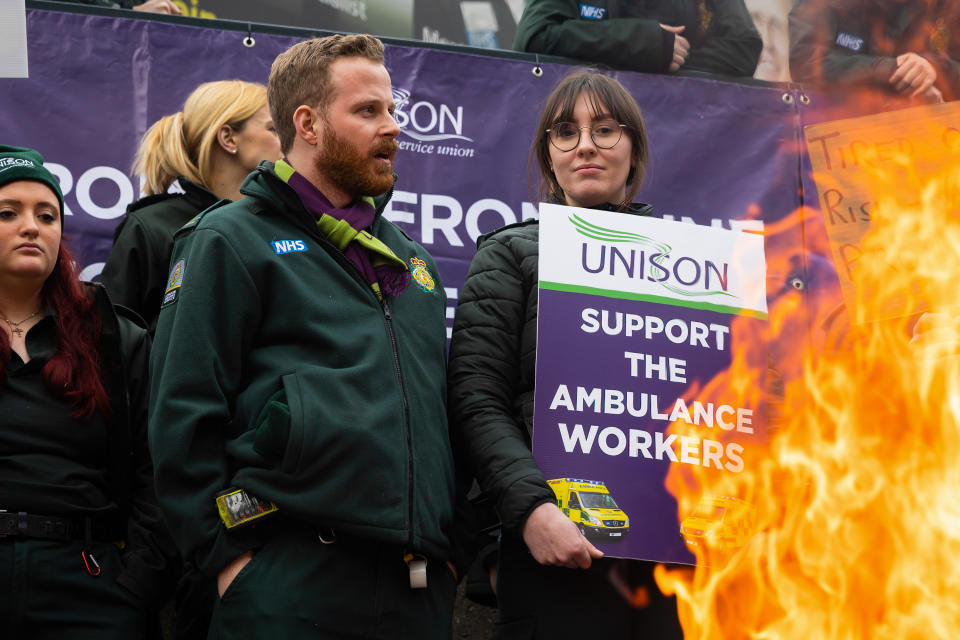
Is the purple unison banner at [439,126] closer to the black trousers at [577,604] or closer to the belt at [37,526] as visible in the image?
the belt at [37,526]

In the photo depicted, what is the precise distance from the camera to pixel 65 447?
3254 mm

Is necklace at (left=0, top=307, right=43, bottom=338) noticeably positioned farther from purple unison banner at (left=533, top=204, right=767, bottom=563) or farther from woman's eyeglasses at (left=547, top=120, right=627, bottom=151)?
woman's eyeglasses at (left=547, top=120, right=627, bottom=151)

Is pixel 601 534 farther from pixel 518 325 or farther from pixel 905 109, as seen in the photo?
pixel 905 109

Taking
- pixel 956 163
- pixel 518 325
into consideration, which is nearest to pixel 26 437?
pixel 518 325

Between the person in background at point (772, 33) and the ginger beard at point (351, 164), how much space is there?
189 inches

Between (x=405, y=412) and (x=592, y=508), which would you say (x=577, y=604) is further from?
(x=405, y=412)

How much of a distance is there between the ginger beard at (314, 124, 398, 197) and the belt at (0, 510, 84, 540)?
1.27 metres

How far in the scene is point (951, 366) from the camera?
13.0ft

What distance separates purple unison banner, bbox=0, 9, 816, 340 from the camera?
4676 millimetres

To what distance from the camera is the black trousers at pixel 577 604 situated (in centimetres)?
312

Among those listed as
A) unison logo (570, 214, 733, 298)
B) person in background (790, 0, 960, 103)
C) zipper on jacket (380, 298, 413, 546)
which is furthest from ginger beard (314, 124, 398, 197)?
person in background (790, 0, 960, 103)

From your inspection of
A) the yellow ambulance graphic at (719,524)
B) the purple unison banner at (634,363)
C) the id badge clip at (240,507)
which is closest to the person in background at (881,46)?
the purple unison banner at (634,363)

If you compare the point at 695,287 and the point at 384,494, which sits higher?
the point at 695,287

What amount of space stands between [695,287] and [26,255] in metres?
2.11
